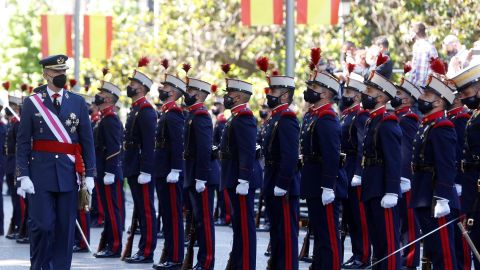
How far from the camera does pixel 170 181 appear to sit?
46.8 ft

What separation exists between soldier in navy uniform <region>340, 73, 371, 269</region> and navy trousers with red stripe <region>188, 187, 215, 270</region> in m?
1.54

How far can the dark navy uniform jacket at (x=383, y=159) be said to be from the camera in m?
12.1

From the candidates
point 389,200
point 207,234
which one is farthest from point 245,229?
point 389,200

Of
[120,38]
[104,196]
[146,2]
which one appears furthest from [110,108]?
[146,2]

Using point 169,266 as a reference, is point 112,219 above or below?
above

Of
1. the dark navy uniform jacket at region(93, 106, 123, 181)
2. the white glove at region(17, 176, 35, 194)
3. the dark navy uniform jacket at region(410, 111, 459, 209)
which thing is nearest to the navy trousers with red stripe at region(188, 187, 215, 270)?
the dark navy uniform jacket at region(93, 106, 123, 181)

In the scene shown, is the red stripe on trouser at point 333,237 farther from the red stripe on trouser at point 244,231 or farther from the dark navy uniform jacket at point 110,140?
the dark navy uniform jacket at point 110,140

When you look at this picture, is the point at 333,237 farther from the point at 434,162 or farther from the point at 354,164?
the point at 354,164

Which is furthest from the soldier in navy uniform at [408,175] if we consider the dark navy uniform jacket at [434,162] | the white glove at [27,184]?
the white glove at [27,184]

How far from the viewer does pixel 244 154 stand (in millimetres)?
12891

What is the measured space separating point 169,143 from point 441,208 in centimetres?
379

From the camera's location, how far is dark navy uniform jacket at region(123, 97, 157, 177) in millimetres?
14727

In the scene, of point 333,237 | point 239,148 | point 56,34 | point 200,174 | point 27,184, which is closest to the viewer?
point 27,184

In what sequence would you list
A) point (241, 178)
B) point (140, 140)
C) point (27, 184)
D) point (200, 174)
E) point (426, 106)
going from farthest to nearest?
point (140, 140) → point (200, 174) → point (241, 178) → point (426, 106) → point (27, 184)
